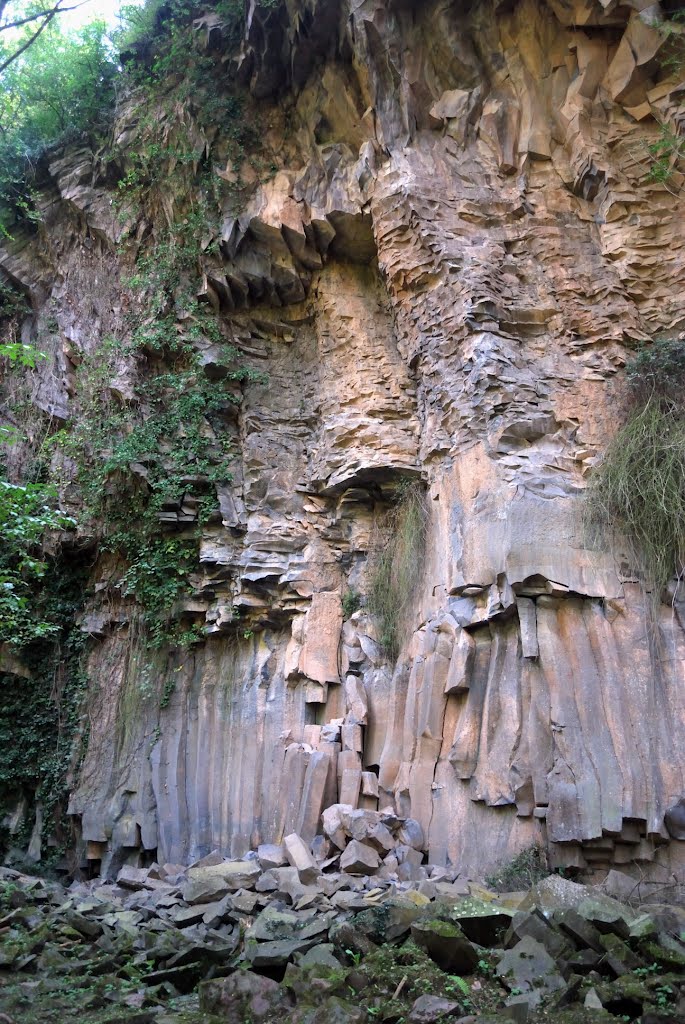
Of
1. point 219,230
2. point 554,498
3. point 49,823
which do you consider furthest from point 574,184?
point 49,823

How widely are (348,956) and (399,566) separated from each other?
4.66m

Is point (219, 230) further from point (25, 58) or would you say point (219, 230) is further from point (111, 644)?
point (25, 58)

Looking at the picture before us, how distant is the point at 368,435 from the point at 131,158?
5.90 metres

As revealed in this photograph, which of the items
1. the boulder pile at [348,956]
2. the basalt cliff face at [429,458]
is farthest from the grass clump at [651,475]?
the boulder pile at [348,956]

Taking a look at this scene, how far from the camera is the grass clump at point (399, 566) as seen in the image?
8.49 m

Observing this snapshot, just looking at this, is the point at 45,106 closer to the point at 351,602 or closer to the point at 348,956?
the point at 351,602

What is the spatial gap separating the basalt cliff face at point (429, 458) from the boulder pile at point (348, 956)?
51.1 inches

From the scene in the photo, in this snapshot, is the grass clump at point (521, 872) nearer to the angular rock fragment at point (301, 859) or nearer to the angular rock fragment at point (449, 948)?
the angular rock fragment at point (301, 859)

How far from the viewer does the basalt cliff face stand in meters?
6.57

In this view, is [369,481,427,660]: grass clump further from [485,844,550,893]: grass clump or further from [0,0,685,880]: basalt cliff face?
[485,844,550,893]: grass clump

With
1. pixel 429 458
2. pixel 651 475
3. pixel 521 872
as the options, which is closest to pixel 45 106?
pixel 429 458

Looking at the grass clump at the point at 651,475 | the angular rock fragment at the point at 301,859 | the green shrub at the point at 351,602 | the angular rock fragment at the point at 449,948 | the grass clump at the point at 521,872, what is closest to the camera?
the angular rock fragment at the point at 449,948

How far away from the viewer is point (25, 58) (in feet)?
46.8

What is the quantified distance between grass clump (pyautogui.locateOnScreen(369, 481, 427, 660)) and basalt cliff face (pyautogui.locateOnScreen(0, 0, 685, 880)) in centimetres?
13
